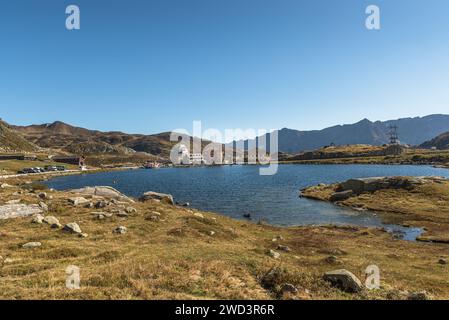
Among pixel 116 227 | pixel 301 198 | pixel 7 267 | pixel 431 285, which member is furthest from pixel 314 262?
pixel 301 198

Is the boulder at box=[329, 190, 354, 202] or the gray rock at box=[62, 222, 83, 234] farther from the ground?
the gray rock at box=[62, 222, 83, 234]

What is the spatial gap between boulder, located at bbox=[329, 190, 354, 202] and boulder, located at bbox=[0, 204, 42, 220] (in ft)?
223

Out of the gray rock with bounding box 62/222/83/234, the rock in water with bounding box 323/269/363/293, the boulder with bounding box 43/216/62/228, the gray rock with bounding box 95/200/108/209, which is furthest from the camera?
the gray rock with bounding box 95/200/108/209

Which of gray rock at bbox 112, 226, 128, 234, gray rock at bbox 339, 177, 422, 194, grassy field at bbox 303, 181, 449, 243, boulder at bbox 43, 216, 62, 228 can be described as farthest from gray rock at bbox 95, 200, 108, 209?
gray rock at bbox 339, 177, 422, 194

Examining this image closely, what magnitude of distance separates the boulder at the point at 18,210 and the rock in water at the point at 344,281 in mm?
35108

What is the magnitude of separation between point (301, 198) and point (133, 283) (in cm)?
7818

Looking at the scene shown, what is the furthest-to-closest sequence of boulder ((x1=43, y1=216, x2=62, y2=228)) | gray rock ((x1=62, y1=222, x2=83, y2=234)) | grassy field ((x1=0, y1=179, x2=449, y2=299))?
boulder ((x1=43, y1=216, x2=62, y2=228)), gray rock ((x1=62, y1=222, x2=83, y2=234)), grassy field ((x1=0, y1=179, x2=449, y2=299))

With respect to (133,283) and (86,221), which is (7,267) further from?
(86,221)

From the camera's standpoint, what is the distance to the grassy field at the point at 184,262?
17.2m

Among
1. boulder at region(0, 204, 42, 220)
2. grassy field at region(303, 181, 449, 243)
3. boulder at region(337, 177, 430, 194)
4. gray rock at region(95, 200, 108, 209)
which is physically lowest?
grassy field at region(303, 181, 449, 243)

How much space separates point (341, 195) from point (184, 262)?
72.1 m

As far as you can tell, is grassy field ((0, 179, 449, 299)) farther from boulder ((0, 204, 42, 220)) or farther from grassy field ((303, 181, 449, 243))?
grassy field ((303, 181, 449, 243))

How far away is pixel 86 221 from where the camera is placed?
3703 centimetres

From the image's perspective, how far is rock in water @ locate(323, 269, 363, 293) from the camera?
18.6 meters
